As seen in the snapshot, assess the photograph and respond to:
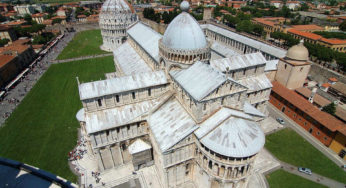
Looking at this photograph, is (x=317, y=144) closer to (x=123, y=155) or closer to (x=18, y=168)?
(x=123, y=155)

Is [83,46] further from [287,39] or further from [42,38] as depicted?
[287,39]

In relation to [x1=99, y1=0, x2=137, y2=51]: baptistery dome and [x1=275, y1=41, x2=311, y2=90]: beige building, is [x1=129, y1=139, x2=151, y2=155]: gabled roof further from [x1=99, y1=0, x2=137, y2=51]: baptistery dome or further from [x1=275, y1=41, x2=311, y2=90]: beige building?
[x1=99, y1=0, x2=137, y2=51]: baptistery dome

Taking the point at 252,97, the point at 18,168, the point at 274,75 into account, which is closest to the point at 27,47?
the point at 18,168

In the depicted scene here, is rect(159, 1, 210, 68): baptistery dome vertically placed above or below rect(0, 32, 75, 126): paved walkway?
above

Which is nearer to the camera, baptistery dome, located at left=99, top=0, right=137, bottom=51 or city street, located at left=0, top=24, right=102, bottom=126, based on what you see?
city street, located at left=0, top=24, right=102, bottom=126

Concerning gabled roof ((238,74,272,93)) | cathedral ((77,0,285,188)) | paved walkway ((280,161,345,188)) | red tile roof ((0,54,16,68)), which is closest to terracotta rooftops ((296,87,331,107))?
gabled roof ((238,74,272,93))
